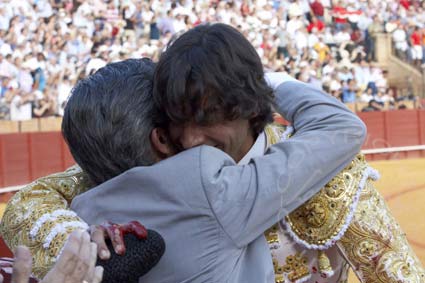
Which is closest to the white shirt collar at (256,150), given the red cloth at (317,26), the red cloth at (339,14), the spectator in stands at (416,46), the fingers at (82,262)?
the fingers at (82,262)

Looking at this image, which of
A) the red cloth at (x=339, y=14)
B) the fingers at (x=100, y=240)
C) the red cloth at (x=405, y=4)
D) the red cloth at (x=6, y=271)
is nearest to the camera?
the fingers at (x=100, y=240)

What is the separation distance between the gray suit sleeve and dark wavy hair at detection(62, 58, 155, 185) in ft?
0.37

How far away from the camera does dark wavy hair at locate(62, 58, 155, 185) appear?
116 cm

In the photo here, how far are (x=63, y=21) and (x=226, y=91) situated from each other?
8535mm

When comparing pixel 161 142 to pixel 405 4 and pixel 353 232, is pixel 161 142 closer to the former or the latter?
pixel 353 232

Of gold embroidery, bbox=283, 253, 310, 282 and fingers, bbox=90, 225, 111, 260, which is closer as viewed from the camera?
fingers, bbox=90, 225, 111, 260

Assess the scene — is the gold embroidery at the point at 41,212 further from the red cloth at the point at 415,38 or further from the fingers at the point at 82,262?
the red cloth at the point at 415,38

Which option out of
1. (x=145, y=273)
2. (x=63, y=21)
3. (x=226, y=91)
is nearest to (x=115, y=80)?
(x=226, y=91)

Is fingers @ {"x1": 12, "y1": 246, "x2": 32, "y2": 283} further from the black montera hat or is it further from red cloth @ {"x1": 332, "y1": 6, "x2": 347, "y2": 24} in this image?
red cloth @ {"x1": 332, "y1": 6, "x2": 347, "y2": 24}

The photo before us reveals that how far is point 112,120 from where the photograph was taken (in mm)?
1162

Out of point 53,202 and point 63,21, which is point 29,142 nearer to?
point 63,21

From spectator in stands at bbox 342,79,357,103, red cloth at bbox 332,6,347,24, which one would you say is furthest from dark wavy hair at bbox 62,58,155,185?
red cloth at bbox 332,6,347,24

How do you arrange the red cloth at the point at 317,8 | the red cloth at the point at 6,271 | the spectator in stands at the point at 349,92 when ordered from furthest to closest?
the red cloth at the point at 317,8
the spectator in stands at the point at 349,92
the red cloth at the point at 6,271

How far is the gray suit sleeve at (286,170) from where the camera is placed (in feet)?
3.56
